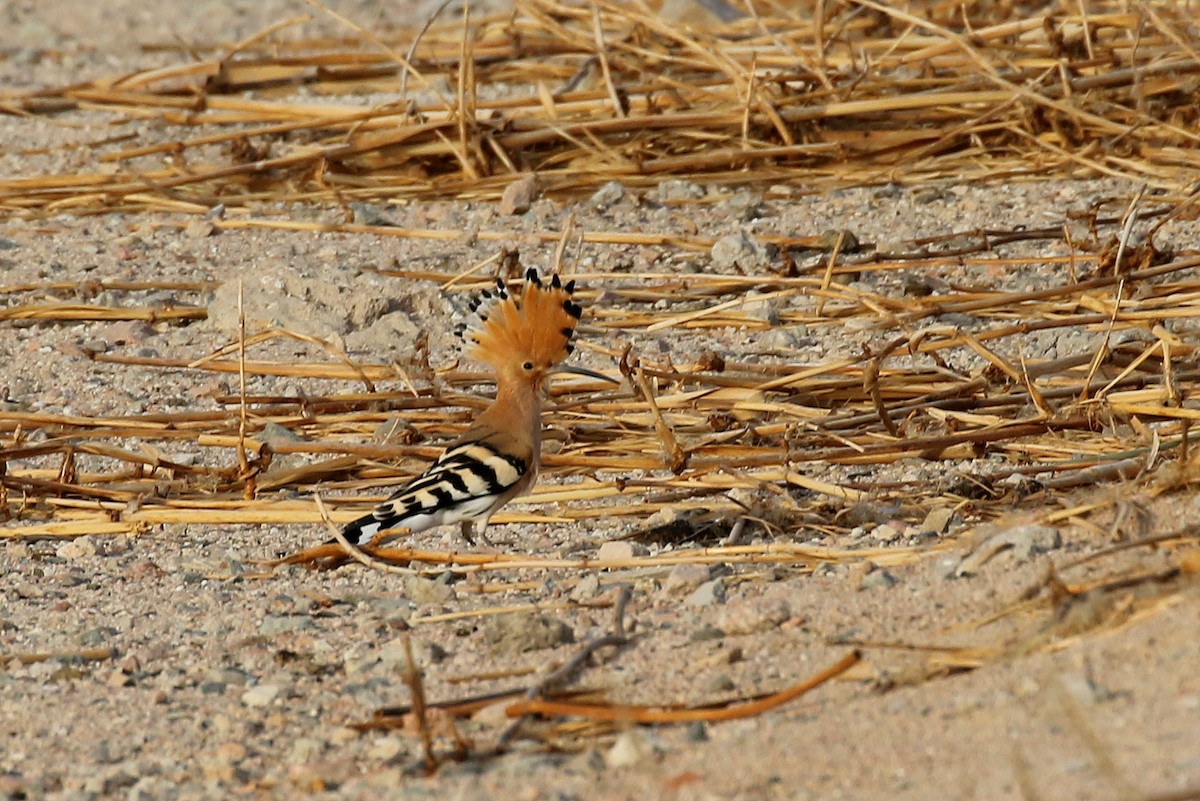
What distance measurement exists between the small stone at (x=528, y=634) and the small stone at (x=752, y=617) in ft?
0.91

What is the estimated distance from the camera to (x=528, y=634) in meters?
3.12

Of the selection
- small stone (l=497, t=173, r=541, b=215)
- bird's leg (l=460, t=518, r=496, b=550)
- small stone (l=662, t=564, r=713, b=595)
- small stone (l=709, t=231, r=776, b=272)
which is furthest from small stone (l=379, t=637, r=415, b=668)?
small stone (l=497, t=173, r=541, b=215)

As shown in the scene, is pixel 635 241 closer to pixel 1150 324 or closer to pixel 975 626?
pixel 1150 324

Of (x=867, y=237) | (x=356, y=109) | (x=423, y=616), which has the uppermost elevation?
(x=356, y=109)

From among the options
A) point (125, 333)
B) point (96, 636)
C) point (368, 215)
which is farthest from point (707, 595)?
point (368, 215)

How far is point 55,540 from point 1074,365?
2.47 m

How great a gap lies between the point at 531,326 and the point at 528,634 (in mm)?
1348

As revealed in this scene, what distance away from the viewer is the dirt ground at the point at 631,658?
2.40m

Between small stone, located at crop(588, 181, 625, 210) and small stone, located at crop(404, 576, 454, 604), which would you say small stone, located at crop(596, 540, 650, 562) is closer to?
small stone, located at crop(404, 576, 454, 604)

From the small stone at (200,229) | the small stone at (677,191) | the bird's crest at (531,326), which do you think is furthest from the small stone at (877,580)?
the small stone at (200,229)

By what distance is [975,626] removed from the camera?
288 centimetres

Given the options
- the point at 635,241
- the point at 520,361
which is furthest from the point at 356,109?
the point at 520,361

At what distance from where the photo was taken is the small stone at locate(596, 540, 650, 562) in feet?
11.9

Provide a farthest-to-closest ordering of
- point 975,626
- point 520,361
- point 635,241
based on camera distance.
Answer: point 635,241
point 520,361
point 975,626
